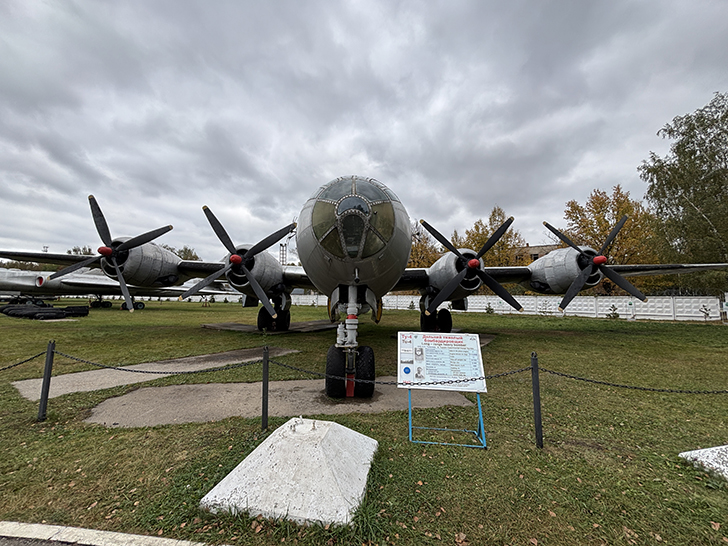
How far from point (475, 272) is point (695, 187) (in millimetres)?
25449

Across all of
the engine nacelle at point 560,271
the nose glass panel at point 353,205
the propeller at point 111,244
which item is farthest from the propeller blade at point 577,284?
the propeller at point 111,244

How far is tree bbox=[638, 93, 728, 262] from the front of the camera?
21.7m

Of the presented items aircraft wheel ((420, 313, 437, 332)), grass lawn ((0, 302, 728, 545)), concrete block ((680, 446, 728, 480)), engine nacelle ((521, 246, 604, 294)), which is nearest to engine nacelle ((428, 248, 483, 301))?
aircraft wheel ((420, 313, 437, 332))

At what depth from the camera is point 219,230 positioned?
1014cm

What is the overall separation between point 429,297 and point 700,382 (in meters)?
7.33

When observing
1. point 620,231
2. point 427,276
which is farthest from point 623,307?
point 427,276

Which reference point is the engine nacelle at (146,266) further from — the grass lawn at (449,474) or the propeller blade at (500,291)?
the propeller blade at (500,291)

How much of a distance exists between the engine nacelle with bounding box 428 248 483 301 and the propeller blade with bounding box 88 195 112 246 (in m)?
11.5

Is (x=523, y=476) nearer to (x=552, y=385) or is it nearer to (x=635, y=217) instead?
(x=552, y=385)

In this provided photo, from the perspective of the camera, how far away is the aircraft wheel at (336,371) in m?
5.91

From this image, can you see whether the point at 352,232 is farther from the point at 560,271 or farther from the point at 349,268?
the point at 560,271

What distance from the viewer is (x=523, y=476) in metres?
3.44

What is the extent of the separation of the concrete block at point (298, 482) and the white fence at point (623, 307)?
2175 centimetres

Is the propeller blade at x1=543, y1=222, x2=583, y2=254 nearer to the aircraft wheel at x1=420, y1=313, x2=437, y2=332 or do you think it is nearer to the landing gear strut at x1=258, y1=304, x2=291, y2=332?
the aircraft wheel at x1=420, y1=313, x2=437, y2=332
